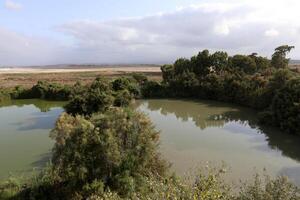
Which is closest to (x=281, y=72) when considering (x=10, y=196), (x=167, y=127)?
(x=167, y=127)

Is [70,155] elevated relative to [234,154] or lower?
elevated

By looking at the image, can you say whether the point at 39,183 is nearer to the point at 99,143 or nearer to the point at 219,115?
the point at 99,143

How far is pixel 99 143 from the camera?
1290cm

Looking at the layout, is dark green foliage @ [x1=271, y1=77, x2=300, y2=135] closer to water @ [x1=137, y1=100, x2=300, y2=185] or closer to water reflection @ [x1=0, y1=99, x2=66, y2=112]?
water @ [x1=137, y1=100, x2=300, y2=185]

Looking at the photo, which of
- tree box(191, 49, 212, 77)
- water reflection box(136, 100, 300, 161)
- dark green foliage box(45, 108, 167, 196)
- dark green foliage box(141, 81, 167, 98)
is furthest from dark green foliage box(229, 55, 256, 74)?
dark green foliage box(45, 108, 167, 196)

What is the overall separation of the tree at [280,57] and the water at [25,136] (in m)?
29.5

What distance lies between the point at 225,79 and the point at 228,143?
2046cm

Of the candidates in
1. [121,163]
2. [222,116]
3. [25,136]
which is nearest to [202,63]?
[222,116]

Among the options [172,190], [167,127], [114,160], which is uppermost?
[172,190]

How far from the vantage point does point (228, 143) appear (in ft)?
74.8

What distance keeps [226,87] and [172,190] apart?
3625 cm

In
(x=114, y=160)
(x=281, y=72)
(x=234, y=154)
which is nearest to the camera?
(x=114, y=160)

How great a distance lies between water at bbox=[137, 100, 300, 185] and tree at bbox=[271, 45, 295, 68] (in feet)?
55.1

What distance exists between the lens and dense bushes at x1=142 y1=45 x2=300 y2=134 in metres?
35.3
